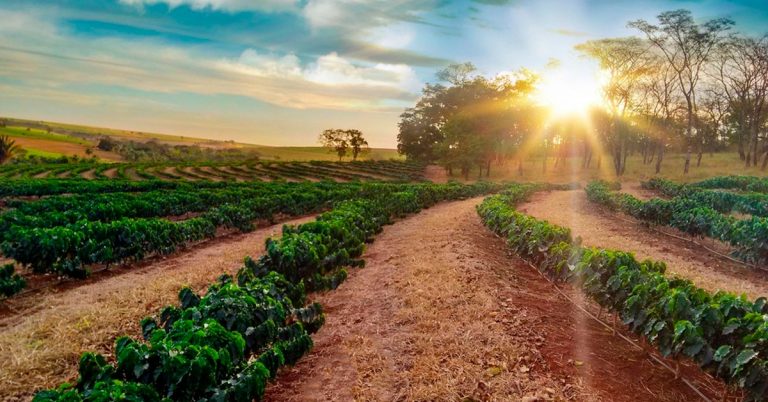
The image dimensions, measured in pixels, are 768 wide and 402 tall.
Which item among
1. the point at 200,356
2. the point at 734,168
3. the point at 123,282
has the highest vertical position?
the point at 734,168

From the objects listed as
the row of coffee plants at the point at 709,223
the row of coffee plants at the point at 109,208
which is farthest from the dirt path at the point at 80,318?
the row of coffee plants at the point at 709,223

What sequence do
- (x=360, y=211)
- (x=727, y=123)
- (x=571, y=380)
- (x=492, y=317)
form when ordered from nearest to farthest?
(x=571, y=380) < (x=492, y=317) < (x=360, y=211) < (x=727, y=123)

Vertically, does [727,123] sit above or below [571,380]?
above

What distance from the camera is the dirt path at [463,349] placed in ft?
21.4

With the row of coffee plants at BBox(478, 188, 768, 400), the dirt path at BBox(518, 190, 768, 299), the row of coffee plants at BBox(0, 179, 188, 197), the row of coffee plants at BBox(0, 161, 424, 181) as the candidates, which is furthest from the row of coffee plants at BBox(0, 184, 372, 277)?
the row of coffee plants at BBox(0, 161, 424, 181)

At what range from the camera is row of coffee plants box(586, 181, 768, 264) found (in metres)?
14.7

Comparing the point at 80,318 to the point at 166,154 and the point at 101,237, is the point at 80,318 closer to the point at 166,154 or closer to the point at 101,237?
the point at 101,237

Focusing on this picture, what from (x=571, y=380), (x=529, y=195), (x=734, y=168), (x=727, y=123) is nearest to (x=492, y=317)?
(x=571, y=380)

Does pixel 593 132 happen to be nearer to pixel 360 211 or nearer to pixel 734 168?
pixel 734 168

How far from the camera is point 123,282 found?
13.2 m

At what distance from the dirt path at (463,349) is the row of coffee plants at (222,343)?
702mm

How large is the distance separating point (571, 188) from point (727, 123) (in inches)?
1967

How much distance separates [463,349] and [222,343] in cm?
389

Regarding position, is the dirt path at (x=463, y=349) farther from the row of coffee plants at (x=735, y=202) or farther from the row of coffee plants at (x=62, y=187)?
the row of coffee plants at (x=62, y=187)
